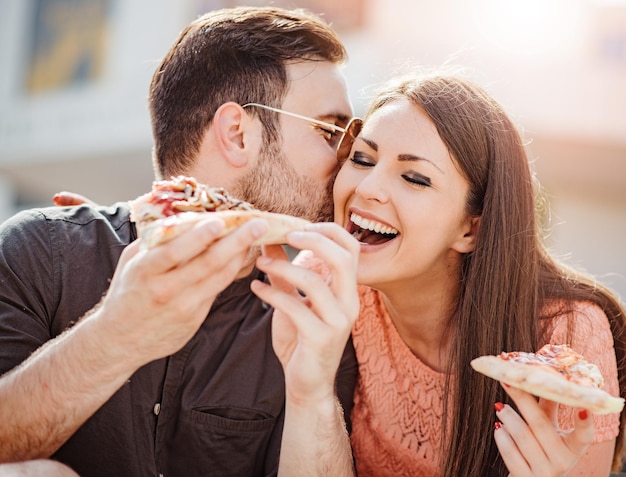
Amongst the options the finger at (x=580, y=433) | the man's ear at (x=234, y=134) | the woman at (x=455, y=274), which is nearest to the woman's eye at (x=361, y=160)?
the woman at (x=455, y=274)

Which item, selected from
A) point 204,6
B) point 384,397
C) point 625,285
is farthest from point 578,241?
point 384,397

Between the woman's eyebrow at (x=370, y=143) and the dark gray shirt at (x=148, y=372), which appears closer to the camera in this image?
the dark gray shirt at (x=148, y=372)

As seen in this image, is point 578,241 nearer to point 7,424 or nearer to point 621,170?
point 621,170

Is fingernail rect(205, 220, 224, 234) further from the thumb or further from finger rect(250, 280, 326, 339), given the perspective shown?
the thumb

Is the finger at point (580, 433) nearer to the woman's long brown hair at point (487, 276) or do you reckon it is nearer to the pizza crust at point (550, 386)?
the pizza crust at point (550, 386)

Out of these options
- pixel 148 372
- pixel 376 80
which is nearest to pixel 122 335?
pixel 148 372

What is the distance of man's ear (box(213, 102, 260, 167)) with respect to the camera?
389 cm

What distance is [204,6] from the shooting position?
1466cm

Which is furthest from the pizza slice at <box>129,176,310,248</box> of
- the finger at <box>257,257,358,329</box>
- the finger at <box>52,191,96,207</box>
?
the finger at <box>52,191,96,207</box>

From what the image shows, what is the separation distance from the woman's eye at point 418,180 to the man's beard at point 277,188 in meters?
0.62

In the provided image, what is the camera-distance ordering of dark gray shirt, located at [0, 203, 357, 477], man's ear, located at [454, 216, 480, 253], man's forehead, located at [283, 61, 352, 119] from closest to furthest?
1. dark gray shirt, located at [0, 203, 357, 477]
2. man's ear, located at [454, 216, 480, 253]
3. man's forehead, located at [283, 61, 352, 119]

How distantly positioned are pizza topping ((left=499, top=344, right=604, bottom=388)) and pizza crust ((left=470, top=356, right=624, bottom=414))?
4 centimetres

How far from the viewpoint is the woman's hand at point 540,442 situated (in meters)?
2.61

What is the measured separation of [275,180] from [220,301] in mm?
644
